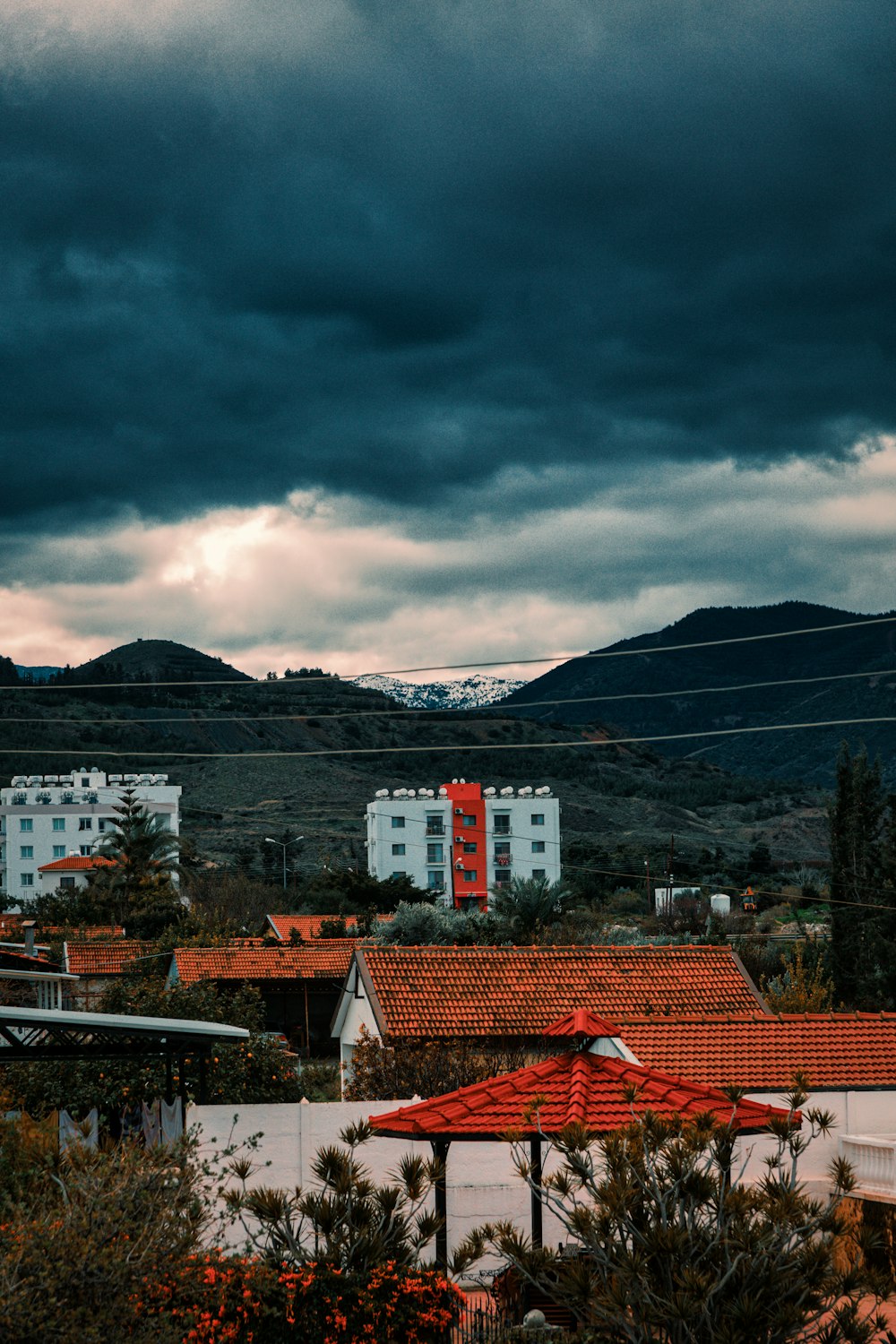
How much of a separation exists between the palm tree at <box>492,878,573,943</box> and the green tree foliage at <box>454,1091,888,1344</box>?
139 feet

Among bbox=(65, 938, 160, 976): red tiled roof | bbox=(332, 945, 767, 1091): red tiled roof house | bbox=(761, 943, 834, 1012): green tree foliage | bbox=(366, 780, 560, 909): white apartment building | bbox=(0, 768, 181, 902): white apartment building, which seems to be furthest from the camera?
bbox=(0, 768, 181, 902): white apartment building

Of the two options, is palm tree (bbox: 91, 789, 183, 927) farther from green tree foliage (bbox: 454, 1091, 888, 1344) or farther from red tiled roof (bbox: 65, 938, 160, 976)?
green tree foliage (bbox: 454, 1091, 888, 1344)

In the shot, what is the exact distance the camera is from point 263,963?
149ft

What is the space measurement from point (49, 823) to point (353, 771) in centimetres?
3806

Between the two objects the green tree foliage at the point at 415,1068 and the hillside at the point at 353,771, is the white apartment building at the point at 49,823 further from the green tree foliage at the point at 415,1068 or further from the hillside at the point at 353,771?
the green tree foliage at the point at 415,1068

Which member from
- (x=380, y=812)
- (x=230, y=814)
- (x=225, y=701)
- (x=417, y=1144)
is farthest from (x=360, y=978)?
(x=225, y=701)

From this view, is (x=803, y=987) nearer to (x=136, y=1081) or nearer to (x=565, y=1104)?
(x=136, y=1081)

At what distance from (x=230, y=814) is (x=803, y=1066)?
117 metres

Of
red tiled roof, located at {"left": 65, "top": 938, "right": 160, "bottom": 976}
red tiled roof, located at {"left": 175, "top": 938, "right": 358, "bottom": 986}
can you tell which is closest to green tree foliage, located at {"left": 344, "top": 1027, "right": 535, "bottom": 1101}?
red tiled roof, located at {"left": 175, "top": 938, "right": 358, "bottom": 986}

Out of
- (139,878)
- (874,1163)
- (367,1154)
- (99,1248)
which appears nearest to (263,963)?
(367,1154)

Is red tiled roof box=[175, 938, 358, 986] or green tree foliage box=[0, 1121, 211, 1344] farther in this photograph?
red tiled roof box=[175, 938, 358, 986]

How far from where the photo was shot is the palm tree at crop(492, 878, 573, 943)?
54.2 metres

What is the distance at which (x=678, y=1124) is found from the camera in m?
11.2

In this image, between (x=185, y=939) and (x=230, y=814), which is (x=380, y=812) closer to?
(x=230, y=814)
